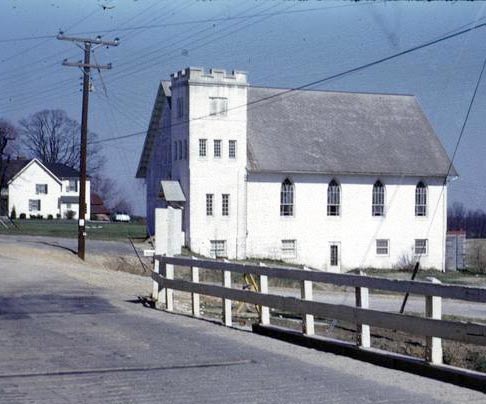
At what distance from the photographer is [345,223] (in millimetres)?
62344

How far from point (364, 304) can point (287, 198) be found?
4817 centimetres

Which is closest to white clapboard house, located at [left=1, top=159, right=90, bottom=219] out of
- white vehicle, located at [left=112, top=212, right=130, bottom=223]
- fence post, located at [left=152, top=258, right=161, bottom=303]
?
white vehicle, located at [left=112, top=212, right=130, bottom=223]

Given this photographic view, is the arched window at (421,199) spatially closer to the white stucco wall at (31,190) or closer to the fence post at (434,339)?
the fence post at (434,339)

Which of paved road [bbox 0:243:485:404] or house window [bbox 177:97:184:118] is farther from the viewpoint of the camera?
house window [bbox 177:97:184:118]

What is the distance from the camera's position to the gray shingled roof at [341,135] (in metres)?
60.2

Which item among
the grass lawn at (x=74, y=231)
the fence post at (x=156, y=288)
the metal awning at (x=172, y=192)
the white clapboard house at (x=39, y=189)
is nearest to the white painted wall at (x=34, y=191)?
the white clapboard house at (x=39, y=189)

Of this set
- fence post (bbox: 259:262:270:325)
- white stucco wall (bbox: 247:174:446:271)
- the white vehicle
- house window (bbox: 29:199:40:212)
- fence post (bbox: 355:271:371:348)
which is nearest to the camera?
fence post (bbox: 355:271:371:348)

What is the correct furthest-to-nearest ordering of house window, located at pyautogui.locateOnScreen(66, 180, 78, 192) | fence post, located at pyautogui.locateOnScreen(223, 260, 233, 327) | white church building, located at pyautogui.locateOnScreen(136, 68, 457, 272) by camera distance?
house window, located at pyautogui.locateOnScreen(66, 180, 78, 192), white church building, located at pyautogui.locateOnScreen(136, 68, 457, 272), fence post, located at pyautogui.locateOnScreen(223, 260, 233, 327)

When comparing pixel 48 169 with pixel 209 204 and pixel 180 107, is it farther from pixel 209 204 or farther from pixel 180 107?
pixel 209 204

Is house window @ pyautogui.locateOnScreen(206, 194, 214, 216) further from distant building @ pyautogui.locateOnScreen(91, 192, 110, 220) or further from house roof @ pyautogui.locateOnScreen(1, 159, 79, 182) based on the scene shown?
distant building @ pyautogui.locateOnScreen(91, 192, 110, 220)

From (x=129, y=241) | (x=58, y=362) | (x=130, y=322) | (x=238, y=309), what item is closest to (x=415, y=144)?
(x=129, y=241)

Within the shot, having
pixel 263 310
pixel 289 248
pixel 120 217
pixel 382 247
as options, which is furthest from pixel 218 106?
pixel 120 217

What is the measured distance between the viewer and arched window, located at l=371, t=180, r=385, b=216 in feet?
207

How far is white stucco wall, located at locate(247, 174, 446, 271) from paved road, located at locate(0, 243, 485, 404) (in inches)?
1652
